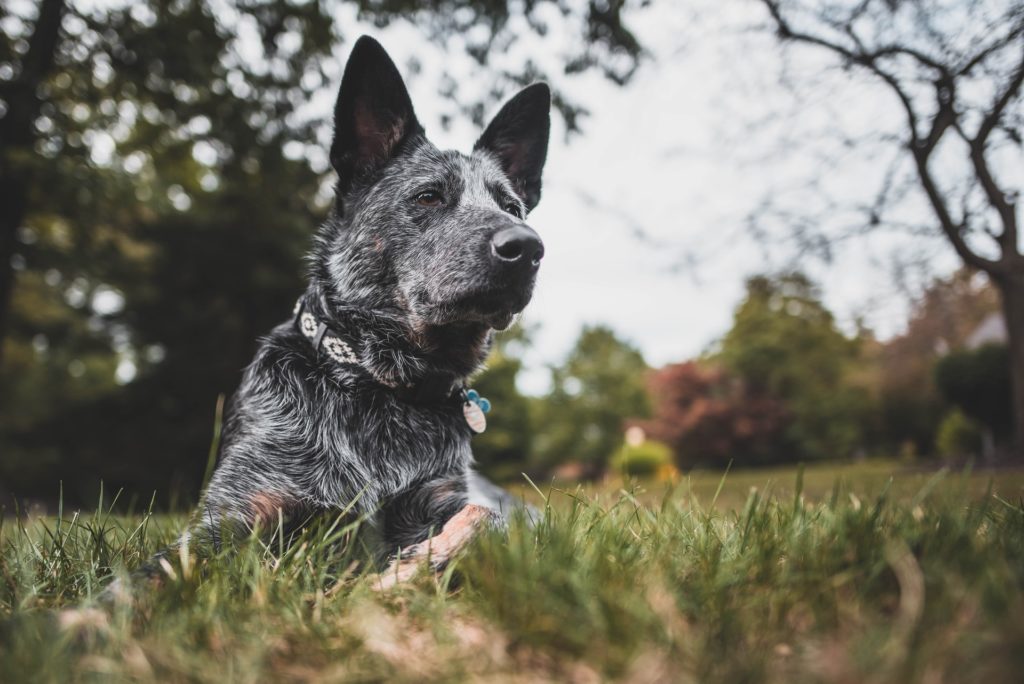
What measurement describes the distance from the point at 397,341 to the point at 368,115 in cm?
102

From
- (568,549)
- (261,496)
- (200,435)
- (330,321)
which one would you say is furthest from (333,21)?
(200,435)

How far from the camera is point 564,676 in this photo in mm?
1161

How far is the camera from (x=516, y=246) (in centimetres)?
218

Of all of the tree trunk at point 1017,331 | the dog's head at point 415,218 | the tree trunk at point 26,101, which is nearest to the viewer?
the dog's head at point 415,218

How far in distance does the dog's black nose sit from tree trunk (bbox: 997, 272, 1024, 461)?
853 cm

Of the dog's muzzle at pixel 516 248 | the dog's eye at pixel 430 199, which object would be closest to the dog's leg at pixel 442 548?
Result: the dog's muzzle at pixel 516 248

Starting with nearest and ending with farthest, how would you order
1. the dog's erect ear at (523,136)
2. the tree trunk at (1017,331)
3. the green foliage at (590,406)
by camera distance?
the dog's erect ear at (523,136)
the tree trunk at (1017,331)
the green foliage at (590,406)

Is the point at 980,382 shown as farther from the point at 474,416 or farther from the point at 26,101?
the point at 26,101

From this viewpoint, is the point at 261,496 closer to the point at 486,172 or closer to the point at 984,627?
the point at 486,172

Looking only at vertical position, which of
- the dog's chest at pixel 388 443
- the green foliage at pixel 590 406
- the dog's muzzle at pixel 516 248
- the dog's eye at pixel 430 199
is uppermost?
the dog's eye at pixel 430 199

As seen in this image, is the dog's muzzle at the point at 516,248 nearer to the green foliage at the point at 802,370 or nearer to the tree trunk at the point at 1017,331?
the tree trunk at the point at 1017,331

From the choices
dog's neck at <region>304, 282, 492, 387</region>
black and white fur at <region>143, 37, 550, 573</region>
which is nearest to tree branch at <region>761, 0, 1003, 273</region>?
black and white fur at <region>143, 37, 550, 573</region>

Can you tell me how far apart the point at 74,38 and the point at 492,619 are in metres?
8.47

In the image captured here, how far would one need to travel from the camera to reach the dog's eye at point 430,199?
2568 millimetres
